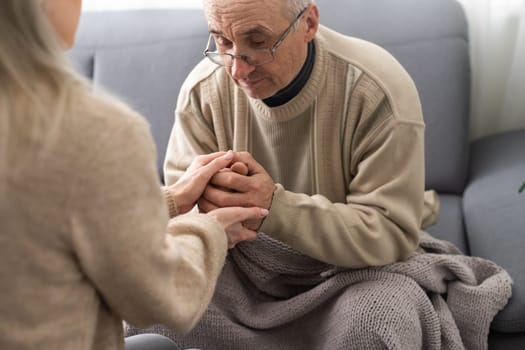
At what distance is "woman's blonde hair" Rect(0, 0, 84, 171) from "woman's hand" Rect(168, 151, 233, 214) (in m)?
0.70

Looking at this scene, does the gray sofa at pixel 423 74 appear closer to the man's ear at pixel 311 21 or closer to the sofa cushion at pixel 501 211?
the sofa cushion at pixel 501 211

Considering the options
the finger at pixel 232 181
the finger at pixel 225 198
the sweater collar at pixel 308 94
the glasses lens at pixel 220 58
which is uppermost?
the glasses lens at pixel 220 58

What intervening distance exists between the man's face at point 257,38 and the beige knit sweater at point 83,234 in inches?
24.5

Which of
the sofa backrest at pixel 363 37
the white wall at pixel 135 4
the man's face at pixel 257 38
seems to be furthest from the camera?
the white wall at pixel 135 4

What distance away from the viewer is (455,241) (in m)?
2.07

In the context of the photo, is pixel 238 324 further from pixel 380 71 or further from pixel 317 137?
pixel 380 71

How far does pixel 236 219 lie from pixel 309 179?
0.39 metres

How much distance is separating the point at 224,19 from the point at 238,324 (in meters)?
0.70

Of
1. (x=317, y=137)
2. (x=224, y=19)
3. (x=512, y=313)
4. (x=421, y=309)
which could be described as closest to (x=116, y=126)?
(x=224, y=19)

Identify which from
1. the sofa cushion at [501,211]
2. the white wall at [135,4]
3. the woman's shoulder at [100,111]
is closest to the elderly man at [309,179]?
the sofa cushion at [501,211]

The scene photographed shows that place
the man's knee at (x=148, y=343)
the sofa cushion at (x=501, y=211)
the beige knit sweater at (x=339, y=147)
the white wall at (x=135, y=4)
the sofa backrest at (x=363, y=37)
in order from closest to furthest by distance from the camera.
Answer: the man's knee at (x=148, y=343) < the beige knit sweater at (x=339, y=147) < the sofa cushion at (x=501, y=211) < the sofa backrest at (x=363, y=37) < the white wall at (x=135, y=4)

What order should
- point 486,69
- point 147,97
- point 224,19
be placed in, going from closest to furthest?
point 224,19 < point 147,97 < point 486,69

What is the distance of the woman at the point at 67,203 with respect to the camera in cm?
86

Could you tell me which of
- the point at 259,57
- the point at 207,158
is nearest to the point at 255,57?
the point at 259,57
